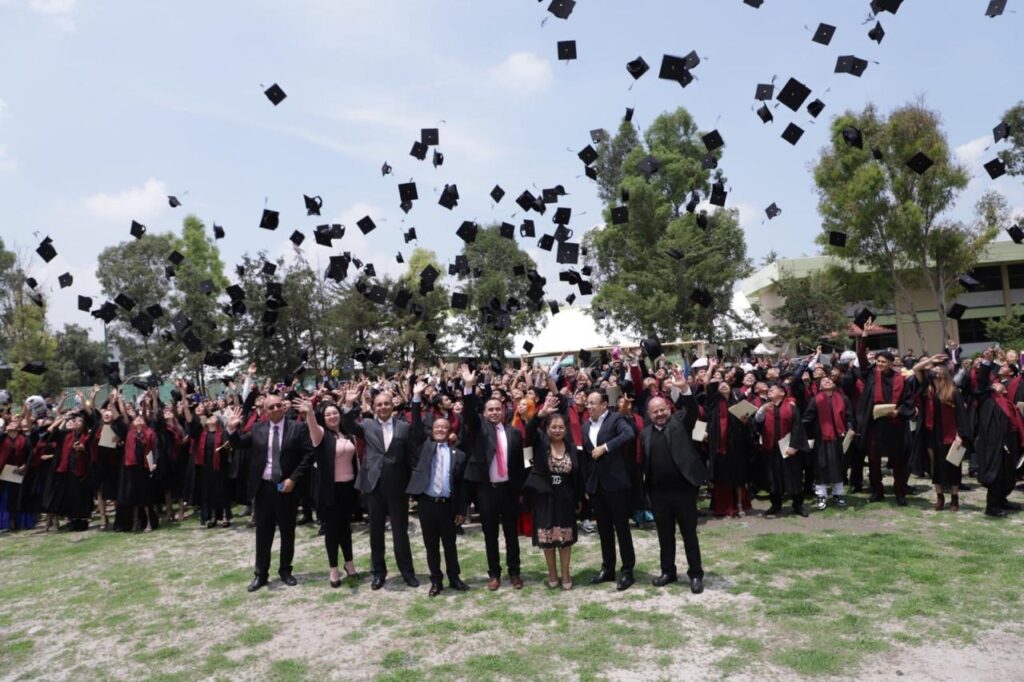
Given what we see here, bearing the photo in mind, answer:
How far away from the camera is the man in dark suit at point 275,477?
291 inches

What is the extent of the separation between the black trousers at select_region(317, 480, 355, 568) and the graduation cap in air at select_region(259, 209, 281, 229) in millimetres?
9264

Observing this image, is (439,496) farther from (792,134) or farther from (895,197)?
(895,197)

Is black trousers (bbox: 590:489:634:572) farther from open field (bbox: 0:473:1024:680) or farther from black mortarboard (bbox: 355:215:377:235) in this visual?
black mortarboard (bbox: 355:215:377:235)

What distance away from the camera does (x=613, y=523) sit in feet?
23.0

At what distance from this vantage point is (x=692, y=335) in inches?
1366

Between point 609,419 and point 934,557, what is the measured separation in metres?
→ 3.34

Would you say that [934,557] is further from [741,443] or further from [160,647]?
[160,647]

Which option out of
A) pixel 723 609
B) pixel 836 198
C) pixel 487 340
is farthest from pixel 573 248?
pixel 487 340

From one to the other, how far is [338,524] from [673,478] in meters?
3.29

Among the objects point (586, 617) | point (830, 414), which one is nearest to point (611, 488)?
point (586, 617)

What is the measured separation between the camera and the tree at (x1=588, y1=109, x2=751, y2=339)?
34219 mm

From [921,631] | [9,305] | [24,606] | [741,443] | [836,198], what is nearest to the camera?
[921,631]

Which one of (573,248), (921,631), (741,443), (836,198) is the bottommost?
(921,631)

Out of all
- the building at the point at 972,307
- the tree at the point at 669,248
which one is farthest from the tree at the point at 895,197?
the building at the point at 972,307
